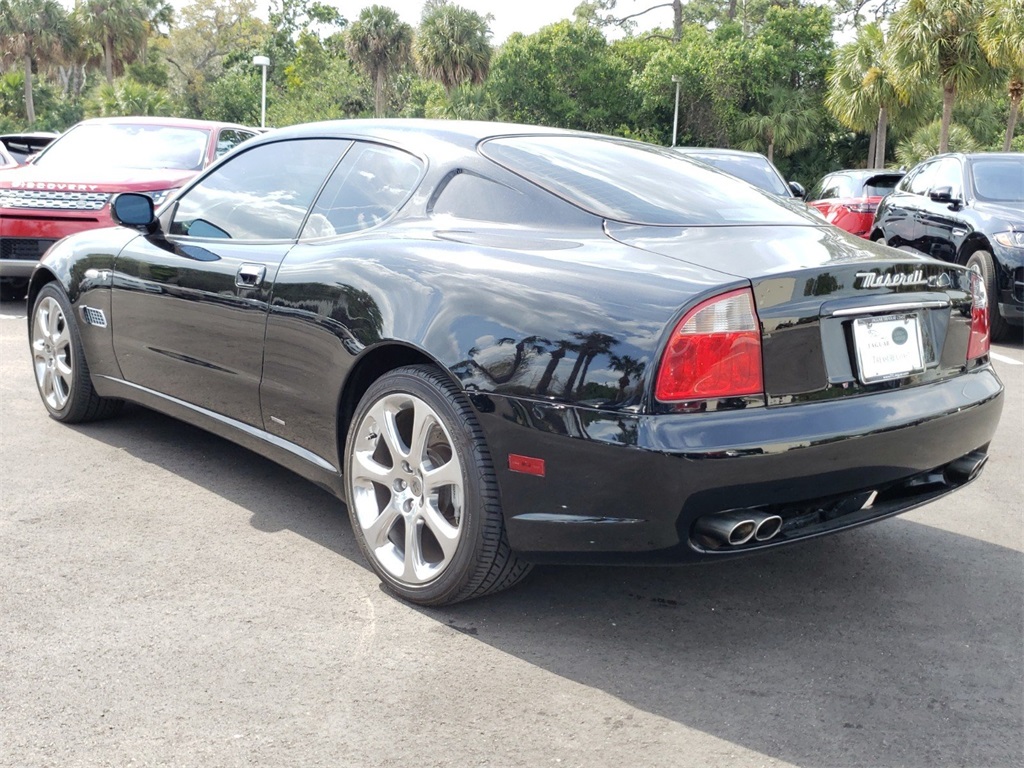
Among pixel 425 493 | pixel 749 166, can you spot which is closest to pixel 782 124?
pixel 749 166

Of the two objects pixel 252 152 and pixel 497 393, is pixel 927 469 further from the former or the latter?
pixel 252 152

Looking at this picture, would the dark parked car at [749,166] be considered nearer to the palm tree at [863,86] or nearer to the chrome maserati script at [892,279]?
the chrome maserati script at [892,279]

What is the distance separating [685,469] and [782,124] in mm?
43907

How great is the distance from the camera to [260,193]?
4176mm

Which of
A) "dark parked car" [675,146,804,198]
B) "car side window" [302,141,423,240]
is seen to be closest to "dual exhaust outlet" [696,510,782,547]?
"car side window" [302,141,423,240]

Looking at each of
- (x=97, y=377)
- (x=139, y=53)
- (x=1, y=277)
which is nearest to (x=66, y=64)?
(x=139, y=53)

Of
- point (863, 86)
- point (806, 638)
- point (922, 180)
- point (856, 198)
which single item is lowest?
point (806, 638)

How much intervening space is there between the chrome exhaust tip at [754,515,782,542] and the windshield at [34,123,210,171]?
7.88 meters

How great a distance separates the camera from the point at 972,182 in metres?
9.82

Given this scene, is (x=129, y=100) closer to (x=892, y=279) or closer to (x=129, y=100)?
(x=129, y=100)

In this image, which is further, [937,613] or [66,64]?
[66,64]

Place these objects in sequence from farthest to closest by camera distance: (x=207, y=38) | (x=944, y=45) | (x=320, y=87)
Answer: (x=207, y=38) → (x=320, y=87) → (x=944, y=45)

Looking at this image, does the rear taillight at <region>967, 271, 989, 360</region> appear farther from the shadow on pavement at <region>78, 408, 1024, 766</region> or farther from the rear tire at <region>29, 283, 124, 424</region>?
the rear tire at <region>29, 283, 124, 424</region>

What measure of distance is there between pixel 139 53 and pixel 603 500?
57.6 m
